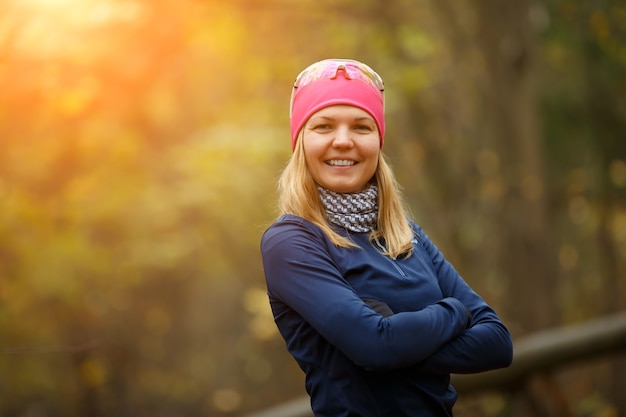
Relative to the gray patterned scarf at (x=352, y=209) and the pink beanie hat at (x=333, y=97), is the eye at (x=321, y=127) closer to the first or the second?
the pink beanie hat at (x=333, y=97)

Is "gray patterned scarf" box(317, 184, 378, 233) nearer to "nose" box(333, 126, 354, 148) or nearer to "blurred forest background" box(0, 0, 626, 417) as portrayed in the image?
"nose" box(333, 126, 354, 148)

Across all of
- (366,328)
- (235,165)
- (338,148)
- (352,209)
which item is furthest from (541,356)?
(235,165)

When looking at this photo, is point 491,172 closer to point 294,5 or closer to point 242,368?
point 294,5

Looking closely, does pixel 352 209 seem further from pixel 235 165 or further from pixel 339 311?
pixel 235 165

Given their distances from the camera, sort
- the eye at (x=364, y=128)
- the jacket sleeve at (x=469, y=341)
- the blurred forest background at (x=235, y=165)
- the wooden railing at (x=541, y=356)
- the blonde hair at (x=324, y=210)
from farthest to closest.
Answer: the blurred forest background at (x=235, y=165) → the wooden railing at (x=541, y=356) → the eye at (x=364, y=128) → the blonde hair at (x=324, y=210) → the jacket sleeve at (x=469, y=341)

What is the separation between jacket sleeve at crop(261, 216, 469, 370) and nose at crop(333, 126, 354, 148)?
0.33m

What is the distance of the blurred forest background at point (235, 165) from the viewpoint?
930cm

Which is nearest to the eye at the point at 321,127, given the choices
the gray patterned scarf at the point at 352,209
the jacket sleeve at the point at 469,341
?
the gray patterned scarf at the point at 352,209

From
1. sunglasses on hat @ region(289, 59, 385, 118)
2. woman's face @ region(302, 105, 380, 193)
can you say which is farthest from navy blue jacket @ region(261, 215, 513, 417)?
sunglasses on hat @ region(289, 59, 385, 118)

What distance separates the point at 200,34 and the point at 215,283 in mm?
11072

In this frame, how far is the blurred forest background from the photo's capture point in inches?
366

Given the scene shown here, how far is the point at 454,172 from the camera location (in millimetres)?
13336

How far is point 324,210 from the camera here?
328 cm

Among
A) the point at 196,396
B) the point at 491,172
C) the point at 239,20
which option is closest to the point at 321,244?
the point at 491,172
